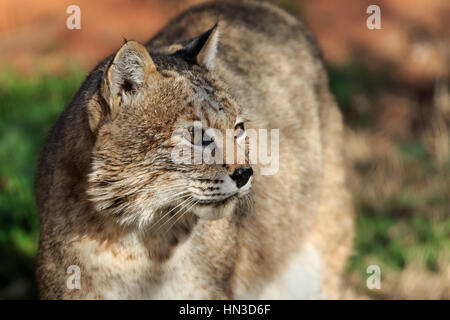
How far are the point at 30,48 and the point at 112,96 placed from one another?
22.7 feet

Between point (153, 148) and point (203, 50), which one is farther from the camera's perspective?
point (203, 50)

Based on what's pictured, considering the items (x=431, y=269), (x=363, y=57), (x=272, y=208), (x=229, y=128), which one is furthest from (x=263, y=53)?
(x=363, y=57)

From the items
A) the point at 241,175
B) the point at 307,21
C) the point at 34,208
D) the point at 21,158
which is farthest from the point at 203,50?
the point at 307,21

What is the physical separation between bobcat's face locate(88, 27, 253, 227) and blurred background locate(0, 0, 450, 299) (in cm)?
222

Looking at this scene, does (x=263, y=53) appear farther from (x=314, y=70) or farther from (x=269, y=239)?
(x=269, y=239)

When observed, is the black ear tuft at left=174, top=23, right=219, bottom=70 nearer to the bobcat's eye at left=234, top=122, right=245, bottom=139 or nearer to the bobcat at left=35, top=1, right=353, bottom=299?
the bobcat at left=35, top=1, right=353, bottom=299

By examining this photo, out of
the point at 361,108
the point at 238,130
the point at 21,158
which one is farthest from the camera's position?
the point at 361,108

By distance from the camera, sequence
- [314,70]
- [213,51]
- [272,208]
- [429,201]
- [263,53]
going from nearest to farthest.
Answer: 1. [213,51]
2. [272,208]
3. [263,53]
4. [314,70]
5. [429,201]

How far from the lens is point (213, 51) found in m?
3.86

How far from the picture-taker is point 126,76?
3348mm

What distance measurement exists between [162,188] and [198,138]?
31 cm

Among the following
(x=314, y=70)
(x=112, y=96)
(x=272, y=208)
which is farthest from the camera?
(x=314, y=70)

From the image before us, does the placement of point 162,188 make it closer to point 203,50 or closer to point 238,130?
point 238,130
